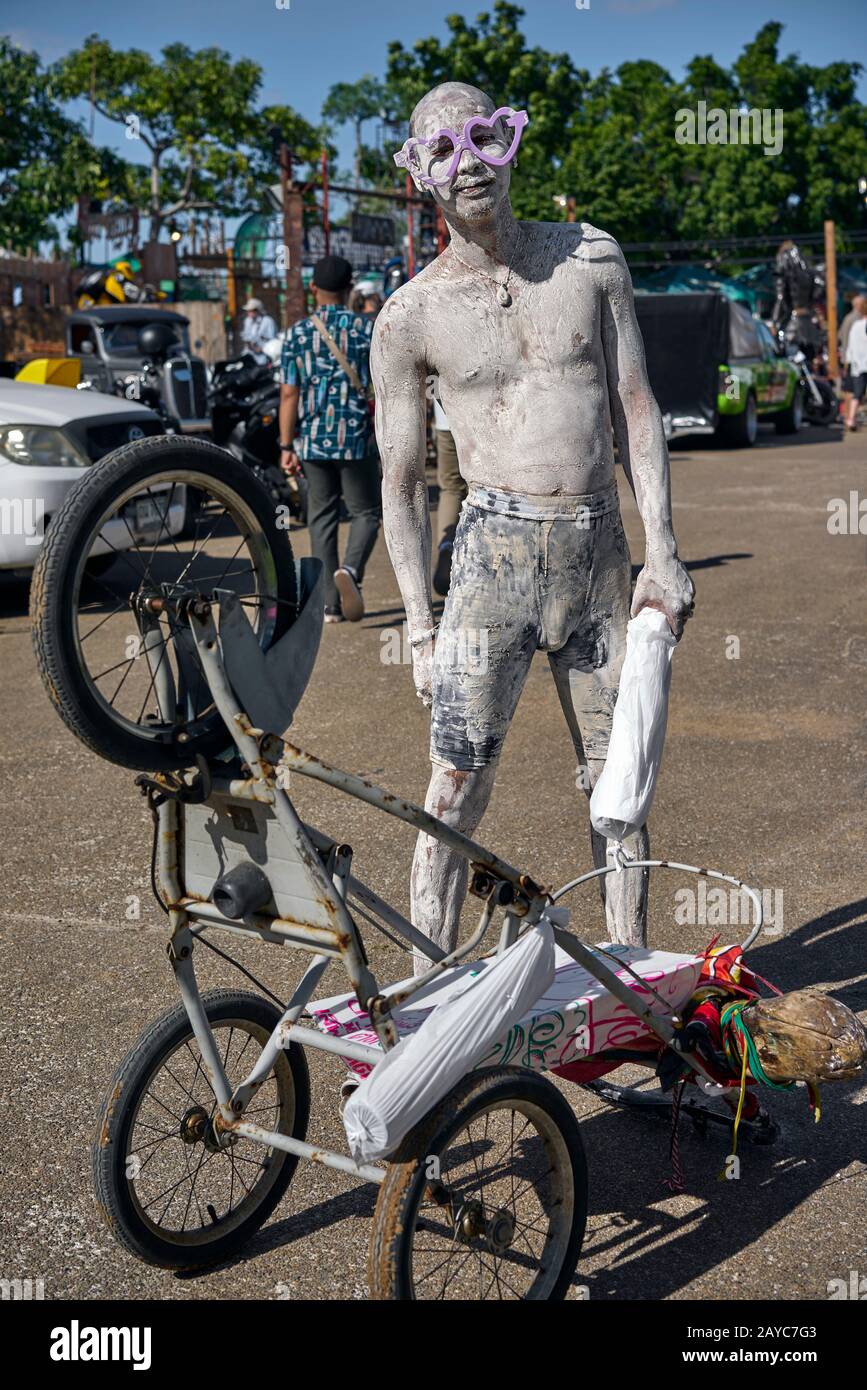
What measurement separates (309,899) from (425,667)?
1.01 metres

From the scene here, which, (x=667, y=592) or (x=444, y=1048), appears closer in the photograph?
(x=444, y=1048)

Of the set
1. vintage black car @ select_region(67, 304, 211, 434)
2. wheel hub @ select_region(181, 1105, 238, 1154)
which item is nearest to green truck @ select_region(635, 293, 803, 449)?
vintage black car @ select_region(67, 304, 211, 434)

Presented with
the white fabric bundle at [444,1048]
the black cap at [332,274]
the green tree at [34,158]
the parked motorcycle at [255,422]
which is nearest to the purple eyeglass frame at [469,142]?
the white fabric bundle at [444,1048]

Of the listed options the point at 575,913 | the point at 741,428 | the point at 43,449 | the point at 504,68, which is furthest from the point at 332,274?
the point at 504,68

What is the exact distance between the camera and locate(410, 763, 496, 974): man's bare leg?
3371 millimetres

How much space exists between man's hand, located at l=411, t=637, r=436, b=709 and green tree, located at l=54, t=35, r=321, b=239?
45.6 metres

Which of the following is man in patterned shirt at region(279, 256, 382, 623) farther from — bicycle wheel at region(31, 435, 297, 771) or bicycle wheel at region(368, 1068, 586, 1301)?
bicycle wheel at region(368, 1068, 586, 1301)

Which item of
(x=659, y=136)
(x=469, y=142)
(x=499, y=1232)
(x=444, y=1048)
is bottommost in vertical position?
(x=499, y=1232)

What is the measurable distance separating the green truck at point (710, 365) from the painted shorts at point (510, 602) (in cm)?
1572

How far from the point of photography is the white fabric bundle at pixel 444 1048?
2.34m

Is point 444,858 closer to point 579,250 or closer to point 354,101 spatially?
point 579,250

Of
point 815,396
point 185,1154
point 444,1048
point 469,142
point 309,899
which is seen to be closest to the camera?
point 444,1048

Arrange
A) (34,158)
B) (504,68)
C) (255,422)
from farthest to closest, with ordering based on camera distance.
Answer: (34,158)
(504,68)
(255,422)

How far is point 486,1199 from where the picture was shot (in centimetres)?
304
